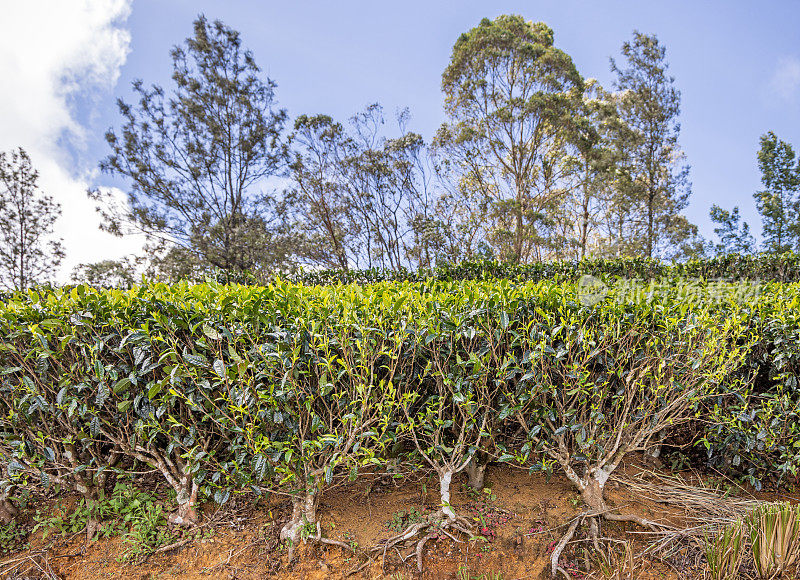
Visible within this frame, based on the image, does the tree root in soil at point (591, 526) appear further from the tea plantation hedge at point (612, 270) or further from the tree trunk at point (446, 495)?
the tea plantation hedge at point (612, 270)

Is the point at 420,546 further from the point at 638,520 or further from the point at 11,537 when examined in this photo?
the point at 11,537

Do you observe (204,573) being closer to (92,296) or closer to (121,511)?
(121,511)

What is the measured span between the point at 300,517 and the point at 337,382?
0.77m

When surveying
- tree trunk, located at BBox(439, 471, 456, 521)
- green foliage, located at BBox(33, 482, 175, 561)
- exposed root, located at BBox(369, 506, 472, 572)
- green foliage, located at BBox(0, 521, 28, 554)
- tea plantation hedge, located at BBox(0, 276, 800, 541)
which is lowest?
green foliage, located at BBox(0, 521, 28, 554)

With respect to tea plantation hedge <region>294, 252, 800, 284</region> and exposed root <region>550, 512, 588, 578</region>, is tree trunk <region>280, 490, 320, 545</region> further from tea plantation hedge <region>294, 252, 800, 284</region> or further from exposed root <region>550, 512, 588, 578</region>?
tea plantation hedge <region>294, 252, 800, 284</region>

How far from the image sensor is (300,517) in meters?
2.42

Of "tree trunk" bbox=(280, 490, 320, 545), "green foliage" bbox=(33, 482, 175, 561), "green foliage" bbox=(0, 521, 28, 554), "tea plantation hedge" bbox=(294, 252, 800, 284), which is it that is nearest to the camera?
"tree trunk" bbox=(280, 490, 320, 545)

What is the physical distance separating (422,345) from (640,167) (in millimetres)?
19736

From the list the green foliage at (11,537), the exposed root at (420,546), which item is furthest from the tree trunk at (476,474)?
the green foliage at (11,537)

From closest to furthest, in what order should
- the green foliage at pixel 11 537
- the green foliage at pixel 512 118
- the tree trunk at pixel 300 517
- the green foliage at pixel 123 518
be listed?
1. the tree trunk at pixel 300 517
2. the green foliage at pixel 123 518
3. the green foliage at pixel 11 537
4. the green foliage at pixel 512 118

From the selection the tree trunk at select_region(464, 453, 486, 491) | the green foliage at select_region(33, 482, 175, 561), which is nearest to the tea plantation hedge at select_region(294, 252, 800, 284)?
the tree trunk at select_region(464, 453, 486, 491)

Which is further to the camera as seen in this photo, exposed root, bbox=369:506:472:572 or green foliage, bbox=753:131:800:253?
green foliage, bbox=753:131:800:253

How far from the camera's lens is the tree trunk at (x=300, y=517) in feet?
7.84

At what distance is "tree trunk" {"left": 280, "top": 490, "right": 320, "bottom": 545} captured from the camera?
239 centimetres
